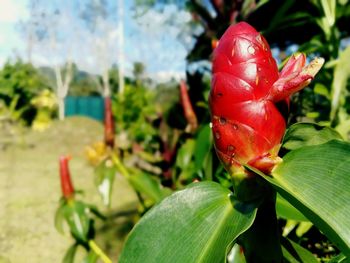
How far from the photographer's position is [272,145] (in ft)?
1.39

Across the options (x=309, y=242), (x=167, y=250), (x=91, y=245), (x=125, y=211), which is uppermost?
(x=167, y=250)

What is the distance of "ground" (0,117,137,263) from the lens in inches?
154

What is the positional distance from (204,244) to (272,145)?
0.35ft

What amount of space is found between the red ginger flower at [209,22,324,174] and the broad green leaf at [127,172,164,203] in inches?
35.7

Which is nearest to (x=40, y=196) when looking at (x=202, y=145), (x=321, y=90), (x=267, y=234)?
(x=202, y=145)

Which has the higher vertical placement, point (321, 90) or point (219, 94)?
point (219, 94)

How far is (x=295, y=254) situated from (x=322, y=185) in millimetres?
176

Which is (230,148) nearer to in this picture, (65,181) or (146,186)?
(146,186)

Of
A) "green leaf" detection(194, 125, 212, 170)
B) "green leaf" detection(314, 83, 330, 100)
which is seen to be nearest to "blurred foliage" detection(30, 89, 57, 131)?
"green leaf" detection(194, 125, 212, 170)

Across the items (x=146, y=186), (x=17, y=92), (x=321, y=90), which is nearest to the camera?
(x=321, y=90)

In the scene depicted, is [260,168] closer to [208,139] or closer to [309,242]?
[309,242]

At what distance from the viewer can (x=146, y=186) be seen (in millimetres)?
1353

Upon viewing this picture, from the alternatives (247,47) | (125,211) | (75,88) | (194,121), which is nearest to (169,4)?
(125,211)

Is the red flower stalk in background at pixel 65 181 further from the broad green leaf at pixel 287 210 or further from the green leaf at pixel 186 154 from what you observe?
the broad green leaf at pixel 287 210
